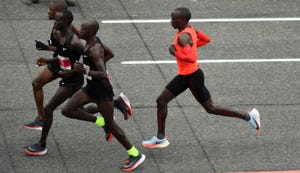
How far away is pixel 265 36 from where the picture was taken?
1647 centimetres

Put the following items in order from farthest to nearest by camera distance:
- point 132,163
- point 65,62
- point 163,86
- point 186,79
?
point 163,86, point 186,79, point 65,62, point 132,163

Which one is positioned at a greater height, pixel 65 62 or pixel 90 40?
pixel 90 40

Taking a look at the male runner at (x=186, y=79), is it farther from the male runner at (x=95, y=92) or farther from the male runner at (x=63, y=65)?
the male runner at (x=63, y=65)

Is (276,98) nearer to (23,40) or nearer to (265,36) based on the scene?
(265,36)

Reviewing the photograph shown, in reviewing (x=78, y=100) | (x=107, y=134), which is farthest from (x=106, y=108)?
(x=107, y=134)

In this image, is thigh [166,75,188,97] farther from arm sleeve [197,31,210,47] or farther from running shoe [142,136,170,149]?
running shoe [142,136,170,149]

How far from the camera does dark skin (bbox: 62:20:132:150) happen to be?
10.9 m

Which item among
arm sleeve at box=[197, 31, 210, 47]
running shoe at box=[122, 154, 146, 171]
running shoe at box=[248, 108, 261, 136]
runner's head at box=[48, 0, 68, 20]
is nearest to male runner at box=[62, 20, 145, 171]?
running shoe at box=[122, 154, 146, 171]

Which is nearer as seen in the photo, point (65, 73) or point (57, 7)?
point (65, 73)

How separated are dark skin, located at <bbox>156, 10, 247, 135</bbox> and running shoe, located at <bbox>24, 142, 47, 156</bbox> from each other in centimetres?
167

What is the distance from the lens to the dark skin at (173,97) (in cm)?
1138

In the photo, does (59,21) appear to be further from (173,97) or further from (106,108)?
(173,97)

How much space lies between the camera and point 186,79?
1168cm

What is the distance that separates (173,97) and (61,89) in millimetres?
1565
